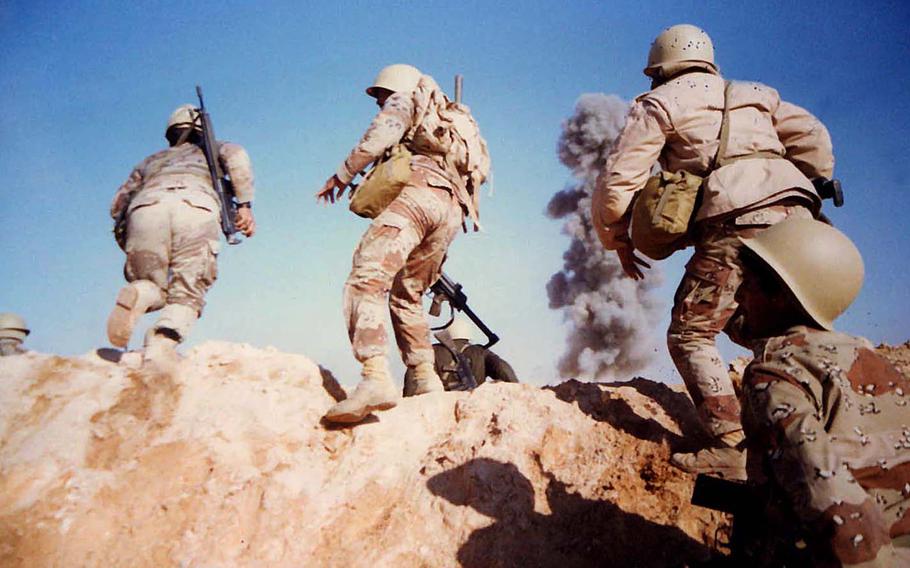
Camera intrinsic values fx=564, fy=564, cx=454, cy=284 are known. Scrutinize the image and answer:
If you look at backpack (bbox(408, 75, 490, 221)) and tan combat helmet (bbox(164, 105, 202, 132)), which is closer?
backpack (bbox(408, 75, 490, 221))

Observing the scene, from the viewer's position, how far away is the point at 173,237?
4.27m

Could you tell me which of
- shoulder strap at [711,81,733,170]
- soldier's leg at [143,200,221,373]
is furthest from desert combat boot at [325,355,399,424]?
shoulder strap at [711,81,733,170]

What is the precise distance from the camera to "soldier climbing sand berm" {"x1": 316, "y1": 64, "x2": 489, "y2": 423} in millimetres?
3555

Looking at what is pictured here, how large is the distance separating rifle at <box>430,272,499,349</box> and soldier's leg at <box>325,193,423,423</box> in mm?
3496

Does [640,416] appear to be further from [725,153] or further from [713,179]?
[725,153]

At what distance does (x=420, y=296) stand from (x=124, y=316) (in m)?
2.07

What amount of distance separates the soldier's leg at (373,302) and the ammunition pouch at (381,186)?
15 cm

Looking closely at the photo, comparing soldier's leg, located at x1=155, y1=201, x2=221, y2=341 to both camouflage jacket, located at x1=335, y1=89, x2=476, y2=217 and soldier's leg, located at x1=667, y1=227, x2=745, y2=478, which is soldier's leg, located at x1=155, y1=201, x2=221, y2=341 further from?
soldier's leg, located at x1=667, y1=227, x2=745, y2=478

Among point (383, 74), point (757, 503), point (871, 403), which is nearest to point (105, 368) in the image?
point (383, 74)

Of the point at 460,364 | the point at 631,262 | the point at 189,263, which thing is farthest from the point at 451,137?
the point at 460,364

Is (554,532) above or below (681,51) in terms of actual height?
below

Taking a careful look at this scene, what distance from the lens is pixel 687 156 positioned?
3299mm

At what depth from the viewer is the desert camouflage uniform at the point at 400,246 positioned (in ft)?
11.7

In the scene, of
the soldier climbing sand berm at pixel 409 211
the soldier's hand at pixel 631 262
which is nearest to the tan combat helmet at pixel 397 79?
the soldier climbing sand berm at pixel 409 211
